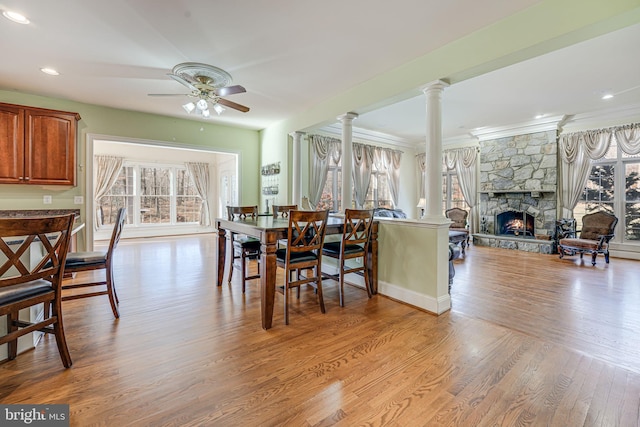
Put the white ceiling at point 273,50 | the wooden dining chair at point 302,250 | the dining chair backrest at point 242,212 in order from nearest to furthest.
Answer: the white ceiling at point 273,50
the wooden dining chair at point 302,250
the dining chair backrest at point 242,212

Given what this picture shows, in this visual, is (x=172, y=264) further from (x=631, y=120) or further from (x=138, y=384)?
(x=631, y=120)

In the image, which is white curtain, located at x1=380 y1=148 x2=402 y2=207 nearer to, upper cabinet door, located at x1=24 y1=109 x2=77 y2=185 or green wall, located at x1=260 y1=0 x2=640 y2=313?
green wall, located at x1=260 y1=0 x2=640 y2=313

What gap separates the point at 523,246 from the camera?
6258 mm

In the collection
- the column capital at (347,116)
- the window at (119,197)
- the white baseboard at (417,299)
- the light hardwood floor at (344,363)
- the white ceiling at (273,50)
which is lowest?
the light hardwood floor at (344,363)

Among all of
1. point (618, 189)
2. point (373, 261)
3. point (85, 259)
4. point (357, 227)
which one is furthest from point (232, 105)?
point (618, 189)

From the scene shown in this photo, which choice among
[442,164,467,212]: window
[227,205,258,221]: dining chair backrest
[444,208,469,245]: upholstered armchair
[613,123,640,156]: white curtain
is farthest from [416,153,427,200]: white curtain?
[227,205,258,221]: dining chair backrest

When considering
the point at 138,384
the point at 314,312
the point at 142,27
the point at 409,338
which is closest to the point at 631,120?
the point at 409,338

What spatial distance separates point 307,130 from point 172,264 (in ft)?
10.6

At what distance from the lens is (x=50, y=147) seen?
4.18 m

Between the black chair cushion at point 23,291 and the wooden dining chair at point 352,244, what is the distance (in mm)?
2193

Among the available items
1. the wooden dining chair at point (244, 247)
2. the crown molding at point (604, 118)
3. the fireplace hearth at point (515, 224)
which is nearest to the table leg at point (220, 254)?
the wooden dining chair at point (244, 247)

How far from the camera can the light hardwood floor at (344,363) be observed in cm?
151

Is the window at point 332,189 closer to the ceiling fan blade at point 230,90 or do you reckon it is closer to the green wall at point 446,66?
the green wall at point 446,66

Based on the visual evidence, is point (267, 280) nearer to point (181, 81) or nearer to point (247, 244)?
point (247, 244)
